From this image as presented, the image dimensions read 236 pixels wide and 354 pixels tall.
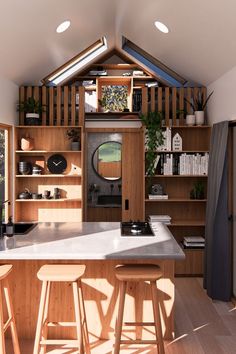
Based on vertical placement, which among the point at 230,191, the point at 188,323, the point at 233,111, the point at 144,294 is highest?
the point at 233,111

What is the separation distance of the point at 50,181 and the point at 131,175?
124 cm

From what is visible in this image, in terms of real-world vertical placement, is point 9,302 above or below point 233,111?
below

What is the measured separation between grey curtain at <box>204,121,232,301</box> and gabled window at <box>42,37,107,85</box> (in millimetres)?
2282

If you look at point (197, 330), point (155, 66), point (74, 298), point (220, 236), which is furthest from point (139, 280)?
point (155, 66)

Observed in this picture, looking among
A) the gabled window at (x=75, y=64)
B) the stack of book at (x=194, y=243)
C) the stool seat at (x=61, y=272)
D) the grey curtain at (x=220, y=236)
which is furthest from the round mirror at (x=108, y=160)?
the stool seat at (x=61, y=272)

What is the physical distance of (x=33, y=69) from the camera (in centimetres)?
570

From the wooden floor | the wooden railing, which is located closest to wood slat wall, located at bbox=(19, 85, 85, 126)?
the wooden railing

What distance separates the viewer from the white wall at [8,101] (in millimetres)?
5434

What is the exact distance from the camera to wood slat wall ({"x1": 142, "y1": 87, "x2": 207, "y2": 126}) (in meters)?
6.18

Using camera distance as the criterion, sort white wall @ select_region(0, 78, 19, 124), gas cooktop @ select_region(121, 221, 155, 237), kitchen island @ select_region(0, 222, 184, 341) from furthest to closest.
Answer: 1. white wall @ select_region(0, 78, 19, 124)
2. gas cooktop @ select_region(121, 221, 155, 237)
3. kitchen island @ select_region(0, 222, 184, 341)

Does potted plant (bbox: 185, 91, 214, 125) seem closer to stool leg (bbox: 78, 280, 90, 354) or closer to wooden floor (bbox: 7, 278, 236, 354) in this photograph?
wooden floor (bbox: 7, 278, 236, 354)

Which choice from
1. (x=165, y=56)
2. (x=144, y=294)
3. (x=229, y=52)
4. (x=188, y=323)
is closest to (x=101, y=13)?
(x=165, y=56)

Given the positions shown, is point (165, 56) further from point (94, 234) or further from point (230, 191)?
point (94, 234)

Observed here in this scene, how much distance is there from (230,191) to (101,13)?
2.65 metres
